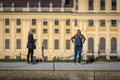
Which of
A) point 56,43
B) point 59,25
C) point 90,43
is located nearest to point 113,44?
point 90,43

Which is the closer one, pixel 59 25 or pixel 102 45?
pixel 102 45

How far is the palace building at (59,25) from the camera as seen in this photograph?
72.0m

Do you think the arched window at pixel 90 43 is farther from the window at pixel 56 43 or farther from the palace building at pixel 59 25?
the window at pixel 56 43

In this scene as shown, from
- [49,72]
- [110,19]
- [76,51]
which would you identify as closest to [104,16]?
[110,19]

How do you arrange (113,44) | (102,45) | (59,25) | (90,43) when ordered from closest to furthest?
(102,45), (90,43), (113,44), (59,25)

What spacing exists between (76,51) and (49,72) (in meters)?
5.02

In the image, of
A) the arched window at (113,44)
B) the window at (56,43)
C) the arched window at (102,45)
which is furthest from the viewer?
the window at (56,43)

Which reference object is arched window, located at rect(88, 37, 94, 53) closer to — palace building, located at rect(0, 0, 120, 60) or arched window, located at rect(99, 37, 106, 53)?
palace building, located at rect(0, 0, 120, 60)

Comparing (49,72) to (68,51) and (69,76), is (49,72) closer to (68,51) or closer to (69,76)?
(69,76)

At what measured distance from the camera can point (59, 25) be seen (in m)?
73.0

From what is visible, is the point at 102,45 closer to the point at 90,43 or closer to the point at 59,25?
the point at 90,43

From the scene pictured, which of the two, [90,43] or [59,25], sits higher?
[59,25]

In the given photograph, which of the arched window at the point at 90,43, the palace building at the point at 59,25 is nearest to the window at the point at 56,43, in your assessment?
the palace building at the point at 59,25

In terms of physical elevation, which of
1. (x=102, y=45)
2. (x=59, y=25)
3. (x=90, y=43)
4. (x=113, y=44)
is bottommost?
(x=102, y=45)
